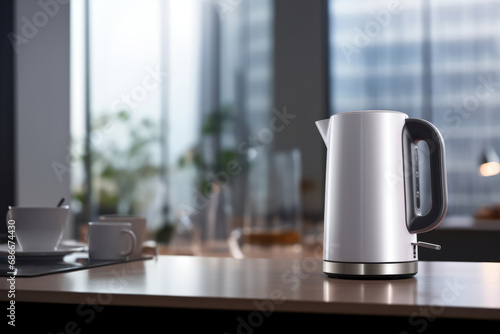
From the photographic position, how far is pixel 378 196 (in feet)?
3.27

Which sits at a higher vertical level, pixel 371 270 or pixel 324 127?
pixel 324 127

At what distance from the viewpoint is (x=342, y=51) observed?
4496 millimetres

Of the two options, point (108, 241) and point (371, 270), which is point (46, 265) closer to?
point (108, 241)

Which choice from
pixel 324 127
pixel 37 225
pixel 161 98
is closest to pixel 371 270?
pixel 324 127

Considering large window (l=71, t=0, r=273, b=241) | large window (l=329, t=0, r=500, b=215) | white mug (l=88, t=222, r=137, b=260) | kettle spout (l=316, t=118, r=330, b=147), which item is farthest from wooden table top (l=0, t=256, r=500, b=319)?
large window (l=71, t=0, r=273, b=241)

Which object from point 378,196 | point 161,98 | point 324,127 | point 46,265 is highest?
point 161,98

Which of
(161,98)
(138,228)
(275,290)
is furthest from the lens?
(161,98)

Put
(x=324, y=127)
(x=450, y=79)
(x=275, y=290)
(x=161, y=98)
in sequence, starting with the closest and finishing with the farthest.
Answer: (x=275, y=290), (x=324, y=127), (x=450, y=79), (x=161, y=98)

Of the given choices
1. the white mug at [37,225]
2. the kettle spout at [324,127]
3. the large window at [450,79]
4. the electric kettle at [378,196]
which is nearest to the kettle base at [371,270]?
the electric kettle at [378,196]

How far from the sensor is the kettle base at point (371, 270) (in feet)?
3.21

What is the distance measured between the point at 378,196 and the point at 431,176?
0.31 ft

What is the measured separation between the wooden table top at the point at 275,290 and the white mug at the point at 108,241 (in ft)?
0.40

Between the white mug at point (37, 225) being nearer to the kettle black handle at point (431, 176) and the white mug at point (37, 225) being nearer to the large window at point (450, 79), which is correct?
the kettle black handle at point (431, 176)

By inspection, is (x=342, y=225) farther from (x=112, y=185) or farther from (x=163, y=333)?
(x=112, y=185)
